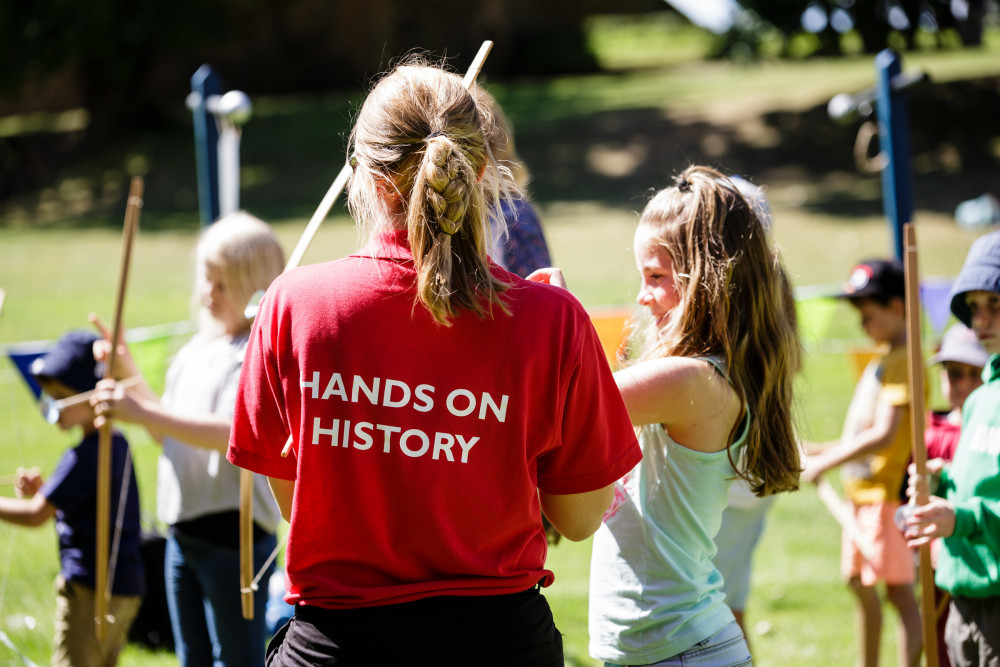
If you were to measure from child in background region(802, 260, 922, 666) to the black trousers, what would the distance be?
2.24 metres

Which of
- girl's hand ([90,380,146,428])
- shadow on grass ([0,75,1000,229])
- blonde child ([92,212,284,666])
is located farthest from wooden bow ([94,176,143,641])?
shadow on grass ([0,75,1000,229])

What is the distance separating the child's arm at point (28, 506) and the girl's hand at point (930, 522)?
2.60 meters

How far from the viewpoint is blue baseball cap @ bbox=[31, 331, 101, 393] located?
11.2 ft

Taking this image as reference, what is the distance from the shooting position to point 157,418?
9.44ft

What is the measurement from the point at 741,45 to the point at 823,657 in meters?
16.9

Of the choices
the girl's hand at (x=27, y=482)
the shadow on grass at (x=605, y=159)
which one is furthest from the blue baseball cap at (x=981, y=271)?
the shadow on grass at (x=605, y=159)

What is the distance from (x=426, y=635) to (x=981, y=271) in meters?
1.81

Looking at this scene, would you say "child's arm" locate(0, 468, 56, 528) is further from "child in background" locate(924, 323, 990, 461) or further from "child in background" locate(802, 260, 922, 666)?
"child in background" locate(924, 323, 990, 461)

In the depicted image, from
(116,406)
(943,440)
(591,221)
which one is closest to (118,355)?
(116,406)

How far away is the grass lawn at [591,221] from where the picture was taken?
4957 mm

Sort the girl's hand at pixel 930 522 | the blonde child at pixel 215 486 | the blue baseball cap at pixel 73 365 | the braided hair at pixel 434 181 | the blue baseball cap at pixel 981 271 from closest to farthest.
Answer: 1. the braided hair at pixel 434 181
2. the girl's hand at pixel 930 522
3. the blue baseball cap at pixel 981 271
4. the blonde child at pixel 215 486
5. the blue baseball cap at pixel 73 365

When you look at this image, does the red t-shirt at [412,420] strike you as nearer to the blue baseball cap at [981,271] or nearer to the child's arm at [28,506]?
the blue baseball cap at [981,271]

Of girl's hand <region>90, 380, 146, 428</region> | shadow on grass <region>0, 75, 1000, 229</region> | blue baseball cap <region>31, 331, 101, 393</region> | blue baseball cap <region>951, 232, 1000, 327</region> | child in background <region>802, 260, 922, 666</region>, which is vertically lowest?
child in background <region>802, 260, 922, 666</region>

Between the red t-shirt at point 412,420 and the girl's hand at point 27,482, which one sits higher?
the red t-shirt at point 412,420
